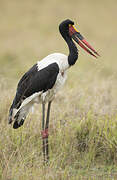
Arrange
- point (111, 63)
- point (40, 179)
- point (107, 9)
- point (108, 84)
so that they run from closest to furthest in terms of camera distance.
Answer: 1. point (40, 179)
2. point (108, 84)
3. point (111, 63)
4. point (107, 9)

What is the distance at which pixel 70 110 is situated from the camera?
5543 mm

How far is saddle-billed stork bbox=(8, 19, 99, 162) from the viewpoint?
15.4 feet

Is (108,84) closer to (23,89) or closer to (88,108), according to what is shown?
(88,108)

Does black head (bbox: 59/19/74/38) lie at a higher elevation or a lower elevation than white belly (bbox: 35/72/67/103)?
higher

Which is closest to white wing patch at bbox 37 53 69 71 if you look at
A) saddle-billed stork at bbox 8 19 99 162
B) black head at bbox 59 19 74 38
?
saddle-billed stork at bbox 8 19 99 162

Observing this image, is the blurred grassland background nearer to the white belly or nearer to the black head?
the white belly

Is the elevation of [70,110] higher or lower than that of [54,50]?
lower

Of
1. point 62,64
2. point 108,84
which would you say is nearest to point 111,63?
point 108,84

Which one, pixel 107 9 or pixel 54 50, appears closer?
pixel 54 50

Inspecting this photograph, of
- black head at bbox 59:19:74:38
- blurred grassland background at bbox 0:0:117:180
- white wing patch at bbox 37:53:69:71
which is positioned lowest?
blurred grassland background at bbox 0:0:117:180

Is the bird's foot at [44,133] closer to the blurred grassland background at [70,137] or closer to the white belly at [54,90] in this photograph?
the blurred grassland background at [70,137]

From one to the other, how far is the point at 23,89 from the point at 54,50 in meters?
8.03

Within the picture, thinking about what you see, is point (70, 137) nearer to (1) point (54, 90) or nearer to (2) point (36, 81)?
(1) point (54, 90)

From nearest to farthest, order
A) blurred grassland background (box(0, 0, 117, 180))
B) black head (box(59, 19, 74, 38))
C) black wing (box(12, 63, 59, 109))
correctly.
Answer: blurred grassland background (box(0, 0, 117, 180)), black wing (box(12, 63, 59, 109)), black head (box(59, 19, 74, 38))
